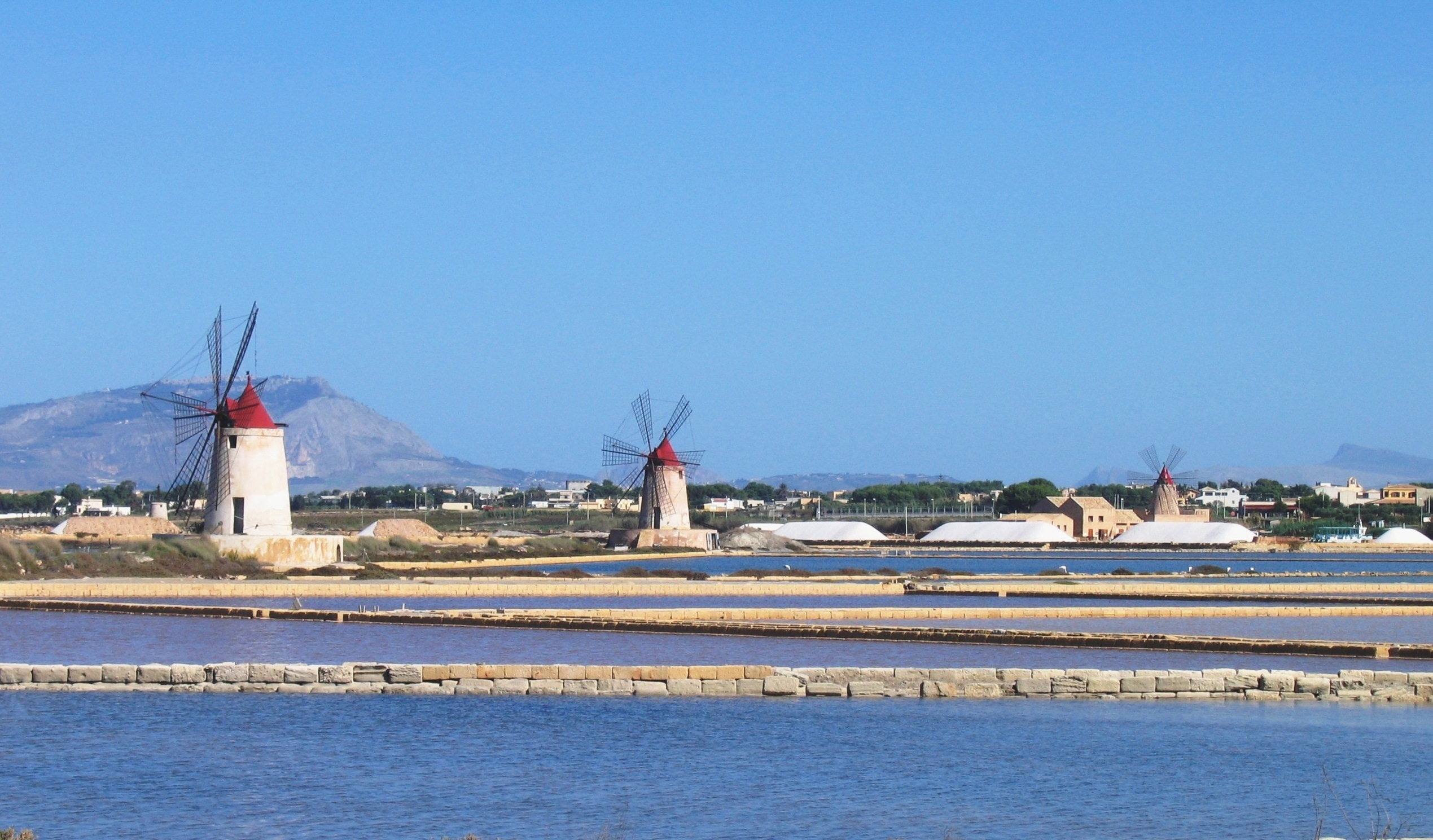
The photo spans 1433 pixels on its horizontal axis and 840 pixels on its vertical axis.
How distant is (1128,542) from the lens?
239 ft

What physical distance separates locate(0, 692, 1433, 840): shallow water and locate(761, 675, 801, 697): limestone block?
255 mm

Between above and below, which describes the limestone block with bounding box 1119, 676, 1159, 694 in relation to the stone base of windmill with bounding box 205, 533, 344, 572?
below

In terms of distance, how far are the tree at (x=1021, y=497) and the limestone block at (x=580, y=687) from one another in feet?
304

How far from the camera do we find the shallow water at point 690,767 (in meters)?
9.26

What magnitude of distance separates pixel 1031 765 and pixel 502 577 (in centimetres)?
2319

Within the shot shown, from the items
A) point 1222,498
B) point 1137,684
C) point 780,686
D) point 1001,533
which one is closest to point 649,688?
point 780,686

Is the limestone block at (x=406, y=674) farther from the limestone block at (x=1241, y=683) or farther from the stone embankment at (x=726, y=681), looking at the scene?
the limestone block at (x=1241, y=683)

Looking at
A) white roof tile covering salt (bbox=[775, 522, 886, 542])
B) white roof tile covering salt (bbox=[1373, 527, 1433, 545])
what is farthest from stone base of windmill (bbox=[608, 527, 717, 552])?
white roof tile covering salt (bbox=[1373, 527, 1433, 545])

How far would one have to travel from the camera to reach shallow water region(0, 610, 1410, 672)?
1634 cm

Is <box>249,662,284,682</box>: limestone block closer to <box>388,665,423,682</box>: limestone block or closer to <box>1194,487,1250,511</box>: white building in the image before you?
<box>388,665,423,682</box>: limestone block

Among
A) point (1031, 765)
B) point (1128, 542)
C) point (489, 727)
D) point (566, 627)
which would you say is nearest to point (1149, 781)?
point (1031, 765)

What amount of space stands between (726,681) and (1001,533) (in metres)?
61.4

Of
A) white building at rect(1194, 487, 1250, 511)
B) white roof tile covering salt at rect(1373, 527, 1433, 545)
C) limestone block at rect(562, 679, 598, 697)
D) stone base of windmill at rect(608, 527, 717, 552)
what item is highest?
white building at rect(1194, 487, 1250, 511)

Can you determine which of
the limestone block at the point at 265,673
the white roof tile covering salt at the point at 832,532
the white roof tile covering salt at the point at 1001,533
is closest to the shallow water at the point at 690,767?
the limestone block at the point at 265,673
